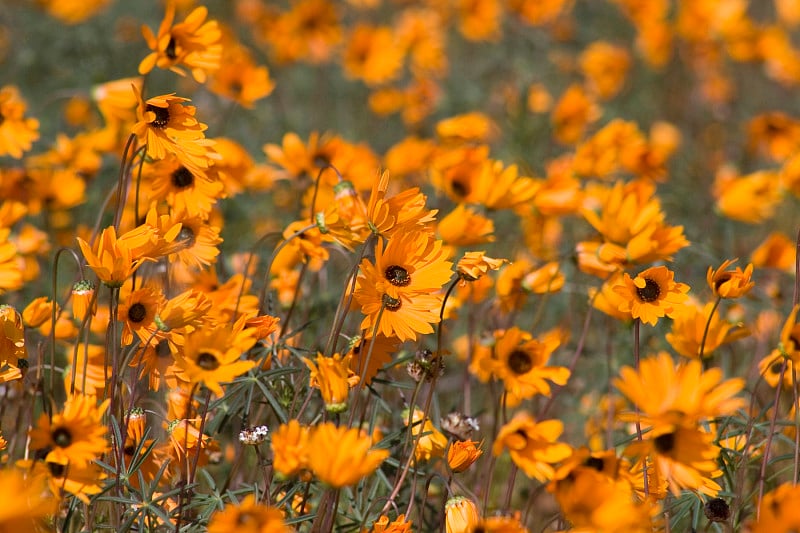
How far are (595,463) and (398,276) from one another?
22.0 inches

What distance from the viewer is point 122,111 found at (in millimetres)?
2973

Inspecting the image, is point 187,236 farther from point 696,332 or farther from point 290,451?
point 696,332

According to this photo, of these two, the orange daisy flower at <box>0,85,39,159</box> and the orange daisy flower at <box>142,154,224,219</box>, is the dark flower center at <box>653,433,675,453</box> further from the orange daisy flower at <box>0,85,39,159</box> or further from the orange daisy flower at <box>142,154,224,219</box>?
the orange daisy flower at <box>0,85,39,159</box>

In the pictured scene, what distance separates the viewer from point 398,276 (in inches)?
71.1

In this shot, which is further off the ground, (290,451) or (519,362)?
(290,451)

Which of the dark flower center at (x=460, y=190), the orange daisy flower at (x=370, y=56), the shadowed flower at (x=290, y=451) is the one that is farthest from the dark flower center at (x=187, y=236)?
the orange daisy flower at (x=370, y=56)

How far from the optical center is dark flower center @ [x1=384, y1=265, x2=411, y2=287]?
1.79 metres

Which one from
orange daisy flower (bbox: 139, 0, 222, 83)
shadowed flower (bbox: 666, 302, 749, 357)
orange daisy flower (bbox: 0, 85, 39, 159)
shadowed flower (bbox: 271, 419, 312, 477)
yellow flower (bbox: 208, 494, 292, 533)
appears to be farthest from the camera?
orange daisy flower (bbox: 0, 85, 39, 159)

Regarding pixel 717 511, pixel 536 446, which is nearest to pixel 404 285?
pixel 536 446

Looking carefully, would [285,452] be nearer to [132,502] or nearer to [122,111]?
[132,502]

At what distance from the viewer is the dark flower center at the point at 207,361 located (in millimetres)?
1521

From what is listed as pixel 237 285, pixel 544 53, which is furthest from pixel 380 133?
pixel 237 285

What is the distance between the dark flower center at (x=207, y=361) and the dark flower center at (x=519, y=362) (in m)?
0.70

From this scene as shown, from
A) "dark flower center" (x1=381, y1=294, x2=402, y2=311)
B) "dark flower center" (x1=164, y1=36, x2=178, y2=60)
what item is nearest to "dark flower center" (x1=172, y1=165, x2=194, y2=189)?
"dark flower center" (x1=164, y1=36, x2=178, y2=60)
